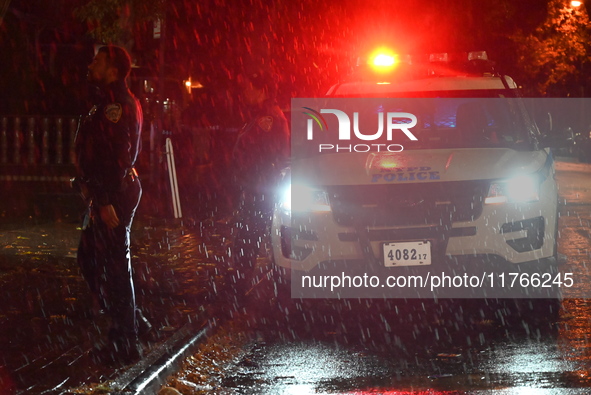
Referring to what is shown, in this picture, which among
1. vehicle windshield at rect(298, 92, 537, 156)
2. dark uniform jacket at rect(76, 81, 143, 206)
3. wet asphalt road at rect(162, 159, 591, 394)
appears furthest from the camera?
vehicle windshield at rect(298, 92, 537, 156)

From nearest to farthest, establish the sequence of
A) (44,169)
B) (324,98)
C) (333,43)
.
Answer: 1. (324,98)
2. (44,169)
3. (333,43)

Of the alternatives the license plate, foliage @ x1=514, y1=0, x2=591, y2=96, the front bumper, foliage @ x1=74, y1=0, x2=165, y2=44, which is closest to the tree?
foliage @ x1=74, y1=0, x2=165, y2=44

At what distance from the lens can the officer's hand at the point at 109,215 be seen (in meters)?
5.41

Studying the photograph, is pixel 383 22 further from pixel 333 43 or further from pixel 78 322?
pixel 78 322

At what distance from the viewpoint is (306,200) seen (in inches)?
264

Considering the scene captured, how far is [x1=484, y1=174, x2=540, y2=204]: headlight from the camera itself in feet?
21.1

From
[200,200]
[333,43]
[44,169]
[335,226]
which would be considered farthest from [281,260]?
[333,43]

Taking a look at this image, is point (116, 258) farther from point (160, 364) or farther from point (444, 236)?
point (444, 236)

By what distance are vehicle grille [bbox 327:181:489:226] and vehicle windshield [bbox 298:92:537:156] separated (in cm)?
105

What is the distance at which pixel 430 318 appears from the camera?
6.75m

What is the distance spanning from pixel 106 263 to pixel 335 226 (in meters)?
1.79

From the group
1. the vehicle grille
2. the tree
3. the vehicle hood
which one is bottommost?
the vehicle grille

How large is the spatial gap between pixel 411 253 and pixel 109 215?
7.22 feet

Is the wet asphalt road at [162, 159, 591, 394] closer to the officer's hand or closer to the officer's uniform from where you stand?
the officer's uniform
